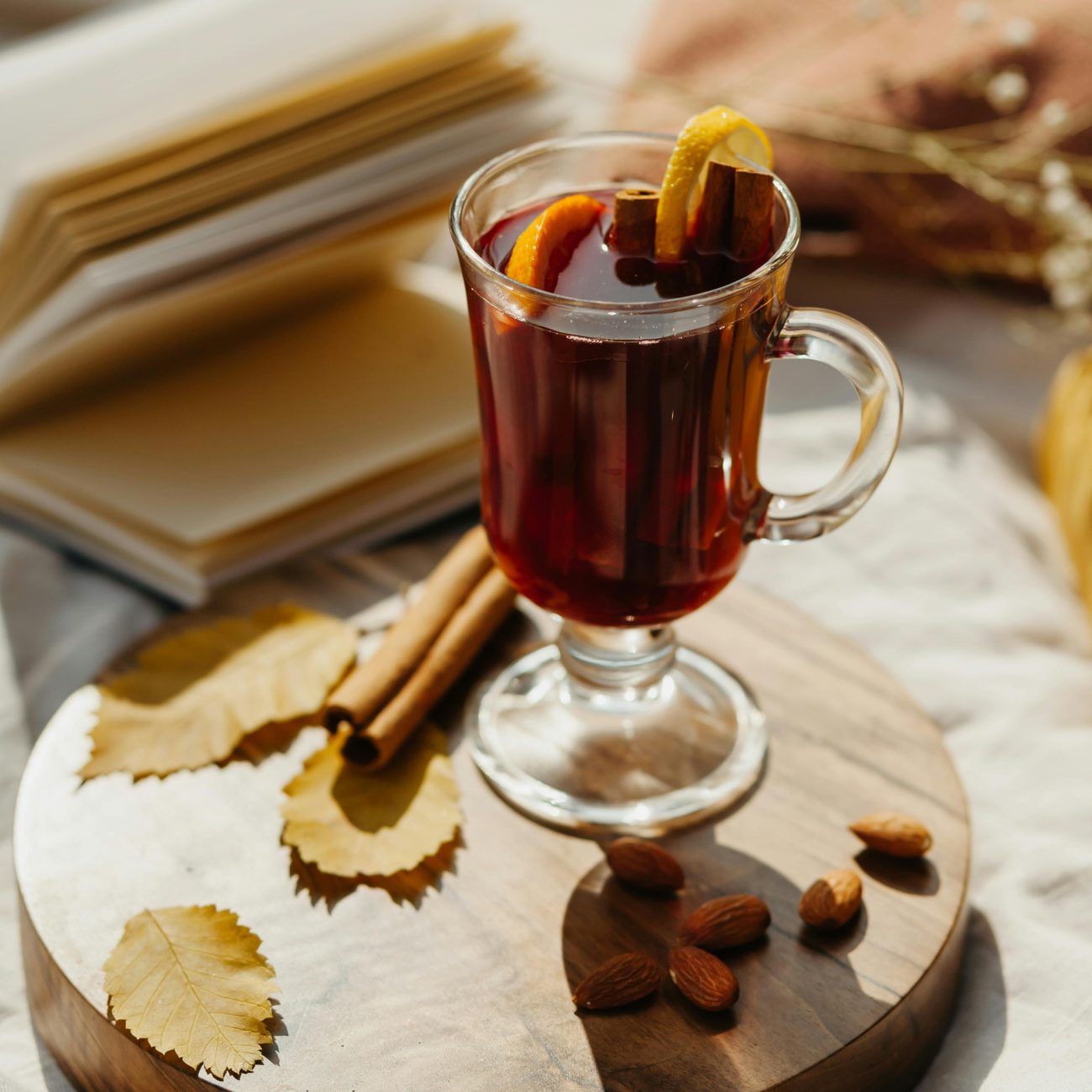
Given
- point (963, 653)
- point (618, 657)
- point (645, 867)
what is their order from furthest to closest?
point (963, 653) → point (618, 657) → point (645, 867)

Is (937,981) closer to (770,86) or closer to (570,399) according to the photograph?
(570,399)

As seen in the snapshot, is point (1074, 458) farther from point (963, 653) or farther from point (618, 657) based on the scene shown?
point (618, 657)

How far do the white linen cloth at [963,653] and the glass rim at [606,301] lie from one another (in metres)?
0.52

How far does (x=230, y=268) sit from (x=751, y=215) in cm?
80

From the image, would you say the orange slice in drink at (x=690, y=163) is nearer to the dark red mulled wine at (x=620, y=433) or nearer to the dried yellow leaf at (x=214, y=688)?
the dark red mulled wine at (x=620, y=433)

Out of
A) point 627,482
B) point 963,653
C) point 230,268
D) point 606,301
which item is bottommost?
point 963,653

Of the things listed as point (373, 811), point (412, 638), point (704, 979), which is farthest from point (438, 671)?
point (704, 979)

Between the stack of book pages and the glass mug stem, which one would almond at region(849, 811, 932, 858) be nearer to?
the glass mug stem

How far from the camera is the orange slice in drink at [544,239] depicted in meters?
1.03

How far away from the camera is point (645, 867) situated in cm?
113

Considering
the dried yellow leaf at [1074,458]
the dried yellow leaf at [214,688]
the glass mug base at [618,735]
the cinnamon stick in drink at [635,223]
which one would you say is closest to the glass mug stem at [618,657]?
the glass mug base at [618,735]

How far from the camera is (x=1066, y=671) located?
1.56m

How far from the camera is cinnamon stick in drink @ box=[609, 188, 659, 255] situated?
1.07m

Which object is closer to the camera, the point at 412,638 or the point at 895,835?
the point at 895,835
